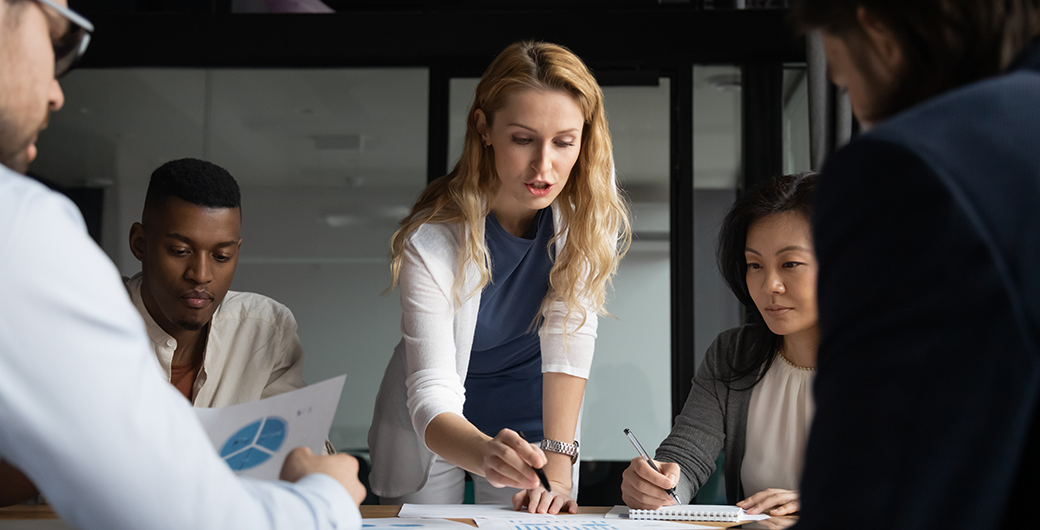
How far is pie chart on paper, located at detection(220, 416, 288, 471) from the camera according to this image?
896 millimetres

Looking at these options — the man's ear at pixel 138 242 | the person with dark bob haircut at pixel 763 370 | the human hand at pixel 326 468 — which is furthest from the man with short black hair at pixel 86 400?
the man's ear at pixel 138 242

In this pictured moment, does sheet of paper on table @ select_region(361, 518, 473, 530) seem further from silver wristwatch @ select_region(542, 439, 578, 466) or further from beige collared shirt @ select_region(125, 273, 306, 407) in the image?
beige collared shirt @ select_region(125, 273, 306, 407)

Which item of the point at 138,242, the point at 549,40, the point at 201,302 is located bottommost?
the point at 201,302

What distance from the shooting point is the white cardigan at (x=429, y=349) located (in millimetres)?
1430

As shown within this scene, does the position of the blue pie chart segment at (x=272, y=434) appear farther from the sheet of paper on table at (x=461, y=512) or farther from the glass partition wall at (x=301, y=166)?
the glass partition wall at (x=301, y=166)

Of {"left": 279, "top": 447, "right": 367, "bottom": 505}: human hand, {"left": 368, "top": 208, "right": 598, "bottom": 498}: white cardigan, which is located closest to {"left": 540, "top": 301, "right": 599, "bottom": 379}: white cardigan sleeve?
{"left": 368, "top": 208, "right": 598, "bottom": 498}: white cardigan

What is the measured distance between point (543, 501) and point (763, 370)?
0.65m

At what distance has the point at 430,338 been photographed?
1446 mm

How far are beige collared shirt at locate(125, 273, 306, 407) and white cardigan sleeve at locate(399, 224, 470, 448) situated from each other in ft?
1.12

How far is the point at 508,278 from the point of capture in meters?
1.61

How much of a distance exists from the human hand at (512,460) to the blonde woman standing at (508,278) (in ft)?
0.56

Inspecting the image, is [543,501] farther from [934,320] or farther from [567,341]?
[934,320]

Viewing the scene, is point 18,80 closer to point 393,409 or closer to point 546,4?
point 393,409

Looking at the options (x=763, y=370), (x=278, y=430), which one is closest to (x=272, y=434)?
(x=278, y=430)
